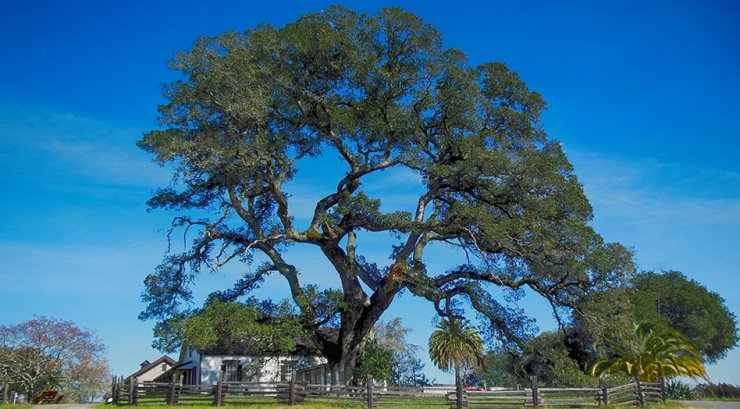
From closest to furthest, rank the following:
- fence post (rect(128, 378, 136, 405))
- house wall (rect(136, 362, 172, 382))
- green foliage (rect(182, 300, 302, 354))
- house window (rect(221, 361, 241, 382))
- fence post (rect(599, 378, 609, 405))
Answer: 1. green foliage (rect(182, 300, 302, 354))
2. fence post (rect(599, 378, 609, 405))
3. fence post (rect(128, 378, 136, 405))
4. house window (rect(221, 361, 241, 382))
5. house wall (rect(136, 362, 172, 382))

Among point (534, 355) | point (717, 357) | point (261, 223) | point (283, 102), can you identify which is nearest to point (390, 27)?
point (283, 102)

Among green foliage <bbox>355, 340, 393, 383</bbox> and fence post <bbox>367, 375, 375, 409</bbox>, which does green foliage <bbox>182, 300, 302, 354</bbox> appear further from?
fence post <bbox>367, 375, 375, 409</bbox>

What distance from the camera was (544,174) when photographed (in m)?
25.4

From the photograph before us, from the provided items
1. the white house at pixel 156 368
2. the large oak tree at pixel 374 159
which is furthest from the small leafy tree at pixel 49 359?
the large oak tree at pixel 374 159

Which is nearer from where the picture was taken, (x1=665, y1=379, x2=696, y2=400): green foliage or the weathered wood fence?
the weathered wood fence

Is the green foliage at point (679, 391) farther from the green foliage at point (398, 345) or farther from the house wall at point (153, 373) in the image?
the house wall at point (153, 373)

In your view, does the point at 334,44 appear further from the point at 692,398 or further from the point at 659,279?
the point at 659,279

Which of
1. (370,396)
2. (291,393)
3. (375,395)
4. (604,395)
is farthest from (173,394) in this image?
(604,395)

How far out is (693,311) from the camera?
55.0 meters

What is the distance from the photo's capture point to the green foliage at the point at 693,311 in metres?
54.3

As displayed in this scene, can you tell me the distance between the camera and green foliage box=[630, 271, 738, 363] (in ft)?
178

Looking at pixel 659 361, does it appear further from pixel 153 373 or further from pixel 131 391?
pixel 153 373

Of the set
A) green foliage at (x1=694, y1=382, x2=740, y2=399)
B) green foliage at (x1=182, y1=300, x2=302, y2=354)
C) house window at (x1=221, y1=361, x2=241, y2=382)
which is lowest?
green foliage at (x1=694, y1=382, x2=740, y2=399)

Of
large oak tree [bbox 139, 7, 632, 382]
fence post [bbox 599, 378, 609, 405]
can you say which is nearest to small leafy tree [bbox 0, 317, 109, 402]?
large oak tree [bbox 139, 7, 632, 382]
